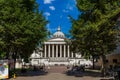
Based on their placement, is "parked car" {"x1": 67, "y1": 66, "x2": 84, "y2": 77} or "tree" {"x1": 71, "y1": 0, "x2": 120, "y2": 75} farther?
"parked car" {"x1": 67, "y1": 66, "x2": 84, "y2": 77}

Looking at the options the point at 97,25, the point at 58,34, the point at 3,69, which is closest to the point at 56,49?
the point at 58,34

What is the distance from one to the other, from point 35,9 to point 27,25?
301 inches

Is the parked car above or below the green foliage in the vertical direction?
below

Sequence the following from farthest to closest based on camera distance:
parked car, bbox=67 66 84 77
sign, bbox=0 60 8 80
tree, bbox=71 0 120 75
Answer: parked car, bbox=67 66 84 77
tree, bbox=71 0 120 75
sign, bbox=0 60 8 80

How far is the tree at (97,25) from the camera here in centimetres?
3866

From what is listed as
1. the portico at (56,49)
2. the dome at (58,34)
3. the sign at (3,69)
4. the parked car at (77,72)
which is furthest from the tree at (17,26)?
the dome at (58,34)

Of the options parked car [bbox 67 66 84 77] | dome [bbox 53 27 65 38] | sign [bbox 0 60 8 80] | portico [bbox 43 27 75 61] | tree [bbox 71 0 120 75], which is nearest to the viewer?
sign [bbox 0 60 8 80]

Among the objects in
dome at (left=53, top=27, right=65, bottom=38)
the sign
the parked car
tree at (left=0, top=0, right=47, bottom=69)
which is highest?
dome at (left=53, top=27, right=65, bottom=38)

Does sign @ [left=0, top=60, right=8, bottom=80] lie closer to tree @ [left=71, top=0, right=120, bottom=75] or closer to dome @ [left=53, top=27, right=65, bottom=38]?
tree @ [left=71, top=0, right=120, bottom=75]

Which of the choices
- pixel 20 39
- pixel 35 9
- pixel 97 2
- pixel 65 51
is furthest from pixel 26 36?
pixel 65 51

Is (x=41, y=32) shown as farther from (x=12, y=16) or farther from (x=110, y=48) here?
(x=110, y=48)

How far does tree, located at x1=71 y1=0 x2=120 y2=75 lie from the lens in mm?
38656

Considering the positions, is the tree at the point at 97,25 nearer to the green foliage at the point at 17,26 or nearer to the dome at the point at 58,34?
the green foliage at the point at 17,26

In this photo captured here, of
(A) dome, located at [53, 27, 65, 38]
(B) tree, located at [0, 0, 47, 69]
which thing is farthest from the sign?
(A) dome, located at [53, 27, 65, 38]
